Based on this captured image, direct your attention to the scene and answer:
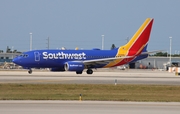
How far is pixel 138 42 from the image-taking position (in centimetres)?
7144

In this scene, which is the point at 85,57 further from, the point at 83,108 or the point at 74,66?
the point at 83,108

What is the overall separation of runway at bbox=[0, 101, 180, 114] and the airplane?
40.7 metres

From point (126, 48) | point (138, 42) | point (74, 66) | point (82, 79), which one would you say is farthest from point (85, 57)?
point (82, 79)

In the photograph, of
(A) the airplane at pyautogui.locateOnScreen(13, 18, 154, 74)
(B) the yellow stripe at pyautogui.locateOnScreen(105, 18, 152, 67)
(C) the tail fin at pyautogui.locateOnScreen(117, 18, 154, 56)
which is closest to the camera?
(A) the airplane at pyautogui.locateOnScreen(13, 18, 154, 74)

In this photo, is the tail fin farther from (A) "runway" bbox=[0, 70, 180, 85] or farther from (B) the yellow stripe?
(A) "runway" bbox=[0, 70, 180, 85]

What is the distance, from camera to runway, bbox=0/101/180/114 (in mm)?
21125

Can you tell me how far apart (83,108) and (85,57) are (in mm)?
46016

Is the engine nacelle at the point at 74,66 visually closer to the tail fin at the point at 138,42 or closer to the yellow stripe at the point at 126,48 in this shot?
the yellow stripe at the point at 126,48

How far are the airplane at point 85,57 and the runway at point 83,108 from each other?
40746 mm

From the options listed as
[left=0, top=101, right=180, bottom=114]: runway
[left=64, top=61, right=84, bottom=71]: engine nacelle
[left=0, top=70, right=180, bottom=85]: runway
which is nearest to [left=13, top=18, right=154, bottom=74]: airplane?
[left=64, top=61, right=84, bottom=71]: engine nacelle

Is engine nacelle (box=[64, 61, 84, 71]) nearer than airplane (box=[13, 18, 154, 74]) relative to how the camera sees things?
Yes

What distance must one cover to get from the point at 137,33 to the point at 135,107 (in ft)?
160

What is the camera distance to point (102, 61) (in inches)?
2719

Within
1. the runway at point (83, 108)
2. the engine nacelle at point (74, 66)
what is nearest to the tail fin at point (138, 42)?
the engine nacelle at point (74, 66)
